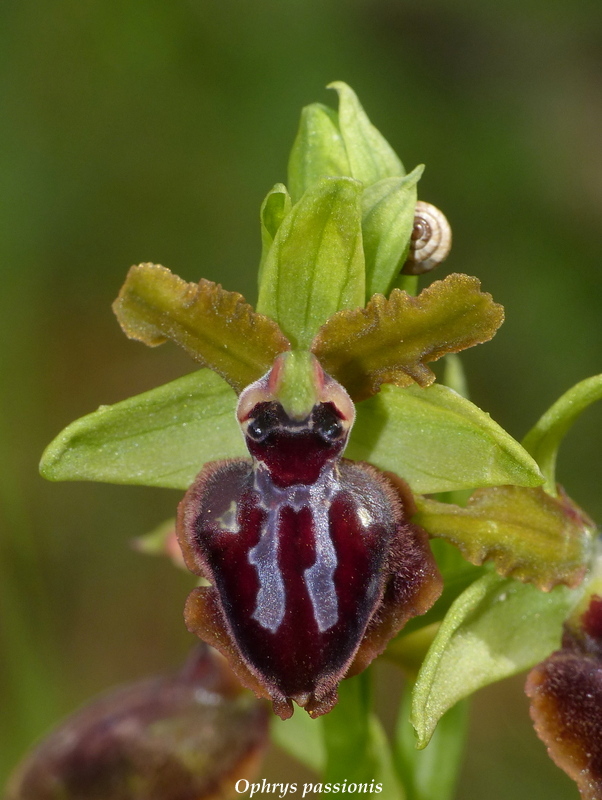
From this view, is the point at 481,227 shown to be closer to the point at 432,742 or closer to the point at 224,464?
the point at 432,742

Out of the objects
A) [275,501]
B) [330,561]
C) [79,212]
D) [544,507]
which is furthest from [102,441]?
[79,212]

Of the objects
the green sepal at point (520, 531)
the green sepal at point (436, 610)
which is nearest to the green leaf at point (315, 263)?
the green sepal at point (520, 531)

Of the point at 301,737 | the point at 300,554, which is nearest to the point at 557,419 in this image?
the point at 300,554

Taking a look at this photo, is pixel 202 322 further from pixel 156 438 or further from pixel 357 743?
pixel 357 743

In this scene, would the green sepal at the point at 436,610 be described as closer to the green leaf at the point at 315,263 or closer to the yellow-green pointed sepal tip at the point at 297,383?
the yellow-green pointed sepal tip at the point at 297,383

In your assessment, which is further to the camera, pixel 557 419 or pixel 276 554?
pixel 557 419

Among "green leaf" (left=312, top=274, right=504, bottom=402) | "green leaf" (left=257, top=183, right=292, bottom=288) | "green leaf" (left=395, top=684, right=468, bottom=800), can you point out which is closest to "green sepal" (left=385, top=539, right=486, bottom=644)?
"green leaf" (left=395, top=684, right=468, bottom=800)
